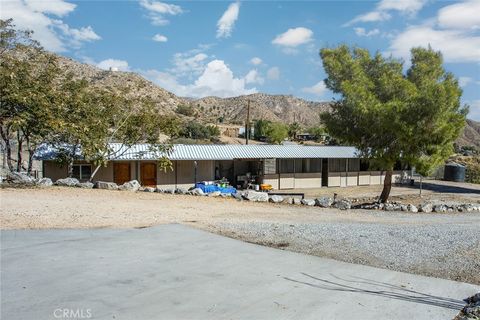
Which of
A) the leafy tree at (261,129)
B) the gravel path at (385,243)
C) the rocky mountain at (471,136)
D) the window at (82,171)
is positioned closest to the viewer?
the gravel path at (385,243)

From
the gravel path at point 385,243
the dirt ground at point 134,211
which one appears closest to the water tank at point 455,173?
the dirt ground at point 134,211

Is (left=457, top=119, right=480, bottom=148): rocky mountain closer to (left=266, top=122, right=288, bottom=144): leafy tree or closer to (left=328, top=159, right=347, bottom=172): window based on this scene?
(left=266, top=122, right=288, bottom=144): leafy tree

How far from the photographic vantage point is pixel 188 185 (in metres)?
28.4

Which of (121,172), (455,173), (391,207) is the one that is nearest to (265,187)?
(121,172)

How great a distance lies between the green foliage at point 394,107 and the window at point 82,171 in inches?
546

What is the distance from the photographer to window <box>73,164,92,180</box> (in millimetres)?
25094

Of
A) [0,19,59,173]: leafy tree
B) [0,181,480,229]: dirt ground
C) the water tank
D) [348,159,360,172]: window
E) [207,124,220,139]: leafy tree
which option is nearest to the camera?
[0,181,480,229]: dirt ground

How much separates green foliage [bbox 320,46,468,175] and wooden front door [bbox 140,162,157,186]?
1123cm

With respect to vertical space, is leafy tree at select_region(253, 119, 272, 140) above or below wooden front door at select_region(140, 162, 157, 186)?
above

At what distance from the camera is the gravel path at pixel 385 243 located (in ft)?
27.1

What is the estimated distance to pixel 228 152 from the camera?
30.3 meters

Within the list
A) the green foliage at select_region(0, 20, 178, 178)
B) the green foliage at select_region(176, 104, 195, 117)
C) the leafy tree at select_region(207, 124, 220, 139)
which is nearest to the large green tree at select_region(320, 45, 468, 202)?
the green foliage at select_region(0, 20, 178, 178)

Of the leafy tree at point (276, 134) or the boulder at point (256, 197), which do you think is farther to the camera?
the leafy tree at point (276, 134)

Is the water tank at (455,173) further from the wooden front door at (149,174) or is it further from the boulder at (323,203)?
the wooden front door at (149,174)
